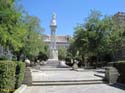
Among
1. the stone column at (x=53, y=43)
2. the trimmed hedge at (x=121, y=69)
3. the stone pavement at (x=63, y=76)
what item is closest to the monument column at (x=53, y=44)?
the stone column at (x=53, y=43)

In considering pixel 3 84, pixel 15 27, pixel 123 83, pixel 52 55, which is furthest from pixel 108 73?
pixel 52 55

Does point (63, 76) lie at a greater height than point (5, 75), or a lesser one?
lesser

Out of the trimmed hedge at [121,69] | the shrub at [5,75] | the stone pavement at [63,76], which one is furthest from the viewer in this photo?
the stone pavement at [63,76]

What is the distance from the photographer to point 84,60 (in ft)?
221

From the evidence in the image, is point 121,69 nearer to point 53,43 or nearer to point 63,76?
point 63,76

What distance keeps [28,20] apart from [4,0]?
26.8 m

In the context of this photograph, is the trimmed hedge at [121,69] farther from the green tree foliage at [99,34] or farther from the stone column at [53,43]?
the stone column at [53,43]

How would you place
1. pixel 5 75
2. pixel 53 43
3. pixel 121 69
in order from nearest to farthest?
pixel 5 75
pixel 121 69
pixel 53 43

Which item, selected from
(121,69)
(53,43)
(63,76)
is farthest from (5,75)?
(53,43)

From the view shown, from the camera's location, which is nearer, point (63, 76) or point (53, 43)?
point (63, 76)

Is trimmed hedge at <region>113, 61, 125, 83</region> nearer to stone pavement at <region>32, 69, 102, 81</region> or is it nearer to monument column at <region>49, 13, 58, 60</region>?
stone pavement at <region>32, 69, 102, 81</region>

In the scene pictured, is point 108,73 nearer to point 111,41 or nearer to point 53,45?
point 111,41

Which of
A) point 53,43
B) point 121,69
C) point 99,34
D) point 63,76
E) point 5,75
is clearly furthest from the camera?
point 53,43

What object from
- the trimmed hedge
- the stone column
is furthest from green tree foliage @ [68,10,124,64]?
the trimmed hedge
